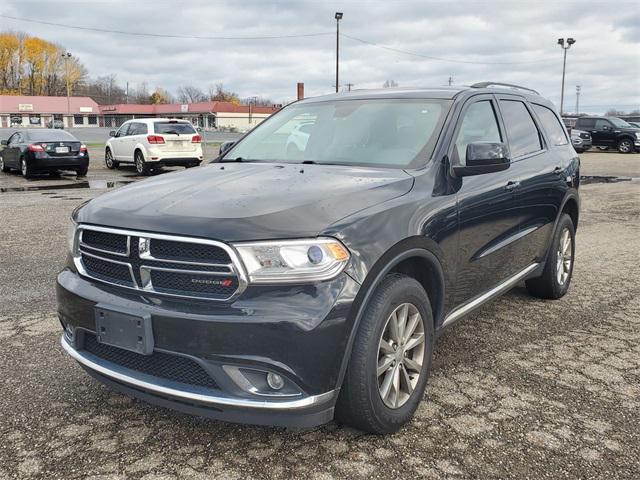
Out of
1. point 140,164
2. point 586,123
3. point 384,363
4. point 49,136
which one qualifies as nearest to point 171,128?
point 140,164

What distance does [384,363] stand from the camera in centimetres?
276

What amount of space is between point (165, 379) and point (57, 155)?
625 inches

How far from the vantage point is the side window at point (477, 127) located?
142 inches

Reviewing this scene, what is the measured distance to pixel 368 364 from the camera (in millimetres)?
2572

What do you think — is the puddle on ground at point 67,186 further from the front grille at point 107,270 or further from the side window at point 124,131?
the front grille at point 107,270

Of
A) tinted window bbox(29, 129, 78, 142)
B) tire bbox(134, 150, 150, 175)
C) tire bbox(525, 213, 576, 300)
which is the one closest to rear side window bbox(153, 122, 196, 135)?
tire bbox(134, 150, 150, 175)

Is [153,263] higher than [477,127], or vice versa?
[477,127]

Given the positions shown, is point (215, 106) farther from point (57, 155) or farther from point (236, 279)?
point (236, 279)

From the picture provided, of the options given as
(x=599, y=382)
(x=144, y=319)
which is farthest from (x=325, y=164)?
(x=599, y=382)

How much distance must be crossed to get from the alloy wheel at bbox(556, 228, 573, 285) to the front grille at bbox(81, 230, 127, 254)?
3793mm

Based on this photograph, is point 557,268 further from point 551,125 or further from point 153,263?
point 153,263

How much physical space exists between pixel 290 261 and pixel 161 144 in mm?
16111

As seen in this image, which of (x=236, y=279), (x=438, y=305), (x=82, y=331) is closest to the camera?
(x=236, y=279)

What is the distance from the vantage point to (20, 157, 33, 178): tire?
16.5 meters
